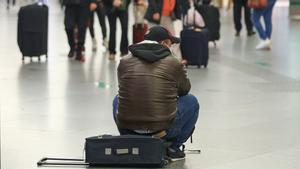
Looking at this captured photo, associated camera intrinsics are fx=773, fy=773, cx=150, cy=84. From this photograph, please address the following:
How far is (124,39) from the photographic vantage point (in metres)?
15.4

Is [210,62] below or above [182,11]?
below

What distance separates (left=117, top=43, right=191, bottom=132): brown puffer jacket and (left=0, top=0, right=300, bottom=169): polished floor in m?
0.53

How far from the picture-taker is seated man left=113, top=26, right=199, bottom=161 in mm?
6805

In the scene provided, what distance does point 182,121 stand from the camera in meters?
7.02

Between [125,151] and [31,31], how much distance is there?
8.45 meters

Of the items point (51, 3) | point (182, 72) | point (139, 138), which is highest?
point (182, 72)

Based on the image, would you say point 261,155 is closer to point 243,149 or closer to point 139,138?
point 243,149

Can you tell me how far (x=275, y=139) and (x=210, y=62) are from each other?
7108 millimetres

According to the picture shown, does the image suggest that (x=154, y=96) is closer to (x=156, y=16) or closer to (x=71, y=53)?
(x=156, y=16)

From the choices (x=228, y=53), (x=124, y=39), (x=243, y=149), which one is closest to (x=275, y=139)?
(x=243, y=149)

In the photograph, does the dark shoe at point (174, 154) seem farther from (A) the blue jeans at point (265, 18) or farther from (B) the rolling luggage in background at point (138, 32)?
(A) the blue jeans at point (265, 18)

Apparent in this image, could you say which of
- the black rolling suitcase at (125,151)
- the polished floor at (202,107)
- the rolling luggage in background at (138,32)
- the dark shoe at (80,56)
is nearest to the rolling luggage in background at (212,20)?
the polished floor at (202,107)

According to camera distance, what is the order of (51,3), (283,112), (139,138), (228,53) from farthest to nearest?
(51,3), (228,53), (283,112), (139,138)

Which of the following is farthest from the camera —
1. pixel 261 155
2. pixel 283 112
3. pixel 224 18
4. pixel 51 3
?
pixel 51 3
